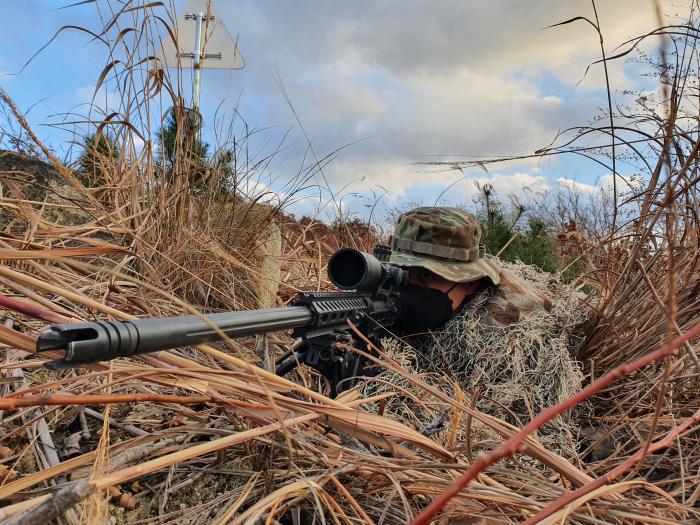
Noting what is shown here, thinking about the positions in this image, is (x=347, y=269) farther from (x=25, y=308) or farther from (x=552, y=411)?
(x=552, y=411)

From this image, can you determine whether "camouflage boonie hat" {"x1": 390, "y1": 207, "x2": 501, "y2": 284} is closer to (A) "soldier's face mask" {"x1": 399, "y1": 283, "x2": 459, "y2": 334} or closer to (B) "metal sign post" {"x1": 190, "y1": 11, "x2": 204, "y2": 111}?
(A) "soldier's face mask" {"x1": 399, "y1": 283, "x2": 459, "y2": 334}

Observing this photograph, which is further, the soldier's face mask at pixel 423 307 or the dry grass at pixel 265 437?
the soldier's face mask at pixel 423 307

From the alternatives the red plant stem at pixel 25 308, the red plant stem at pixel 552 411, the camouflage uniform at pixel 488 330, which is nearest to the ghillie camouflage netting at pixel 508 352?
the camouflage uniform at pixel 488 330

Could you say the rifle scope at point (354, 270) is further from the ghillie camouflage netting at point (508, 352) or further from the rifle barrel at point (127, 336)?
the rifle barrel at point (127, 336)

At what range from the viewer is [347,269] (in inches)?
88.8

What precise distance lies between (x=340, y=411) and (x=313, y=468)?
15 cm

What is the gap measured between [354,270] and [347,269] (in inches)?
1.6

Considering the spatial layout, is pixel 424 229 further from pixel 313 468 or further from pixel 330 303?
pixel 313 468

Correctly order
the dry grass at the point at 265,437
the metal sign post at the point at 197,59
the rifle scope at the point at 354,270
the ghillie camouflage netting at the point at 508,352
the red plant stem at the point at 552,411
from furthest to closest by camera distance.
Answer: the metal sign post at the point at 197,59
the ghillie camouflage netting at the point at 508,352
the rifle scope at the point at 354,270
the dry grass at the point at 265,437
the red plant stem at the point at 552,411

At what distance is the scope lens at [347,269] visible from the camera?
218 centimetres

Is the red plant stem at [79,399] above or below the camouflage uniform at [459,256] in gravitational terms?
below

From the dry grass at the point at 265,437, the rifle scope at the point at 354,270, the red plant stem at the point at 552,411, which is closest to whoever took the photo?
the red plant stem at the point at 552,411

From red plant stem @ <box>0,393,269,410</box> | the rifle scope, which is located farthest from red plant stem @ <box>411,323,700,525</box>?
the rifle scope

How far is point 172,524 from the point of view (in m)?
0.98
